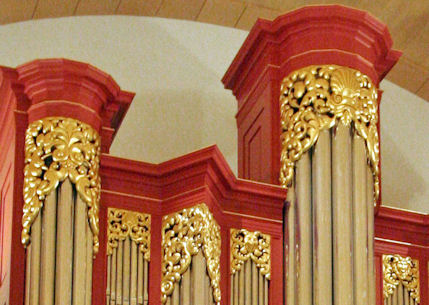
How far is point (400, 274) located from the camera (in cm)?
956

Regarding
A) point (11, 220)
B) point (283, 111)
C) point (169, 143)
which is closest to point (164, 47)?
point (169, 143)

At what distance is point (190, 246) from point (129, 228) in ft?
1.47

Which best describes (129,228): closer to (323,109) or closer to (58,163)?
(58,163)

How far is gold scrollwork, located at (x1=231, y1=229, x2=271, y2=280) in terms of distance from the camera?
8.85 m

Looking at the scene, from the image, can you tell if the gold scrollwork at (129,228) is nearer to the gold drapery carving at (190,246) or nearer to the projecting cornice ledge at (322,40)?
the gold drapery carving at (190,246)

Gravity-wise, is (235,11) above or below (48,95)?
above

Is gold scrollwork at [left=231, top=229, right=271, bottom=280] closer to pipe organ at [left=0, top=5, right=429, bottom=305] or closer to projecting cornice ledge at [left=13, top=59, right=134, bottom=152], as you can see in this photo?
pipe organ at [left=0, top=5, right=429, bottom=305]

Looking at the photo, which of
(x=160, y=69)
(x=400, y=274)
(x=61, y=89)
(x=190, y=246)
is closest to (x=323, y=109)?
(x=190, y=246)

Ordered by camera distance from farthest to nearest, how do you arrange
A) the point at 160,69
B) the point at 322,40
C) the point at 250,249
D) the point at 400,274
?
1. the point at 160,69
2. the point at 400,274
3. the point at 322,40
4. the point at 250,249

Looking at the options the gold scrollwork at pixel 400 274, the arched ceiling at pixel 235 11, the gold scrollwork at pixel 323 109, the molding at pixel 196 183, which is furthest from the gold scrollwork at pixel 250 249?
the arched ceiling at pixel 235 11

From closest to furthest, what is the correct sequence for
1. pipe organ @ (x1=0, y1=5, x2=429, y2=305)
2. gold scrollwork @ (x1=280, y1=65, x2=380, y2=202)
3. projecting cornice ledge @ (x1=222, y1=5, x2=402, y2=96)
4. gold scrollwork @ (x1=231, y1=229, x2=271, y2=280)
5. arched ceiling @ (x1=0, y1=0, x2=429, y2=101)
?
pipe organ @ (x1=0, y1=5, x2=429, y2=305) < gold scrollwork @ (x1=231, y1=229, x2=271, y2=280) < gold scrollwork @ (x1=280, y1=65, x2=380, y2=202) < projecting cornice ledge @ (x1=222, y1=5, x2=402, y2=96) < arched ceiling @ (x1=0, y1=0, x2=429, y2=101)

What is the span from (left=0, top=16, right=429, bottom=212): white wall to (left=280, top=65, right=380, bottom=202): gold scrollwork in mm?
2174

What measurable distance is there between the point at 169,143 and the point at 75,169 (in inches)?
106

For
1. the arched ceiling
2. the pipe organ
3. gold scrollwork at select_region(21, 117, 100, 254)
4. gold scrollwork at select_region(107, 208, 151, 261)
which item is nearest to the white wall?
the arched ceiling
